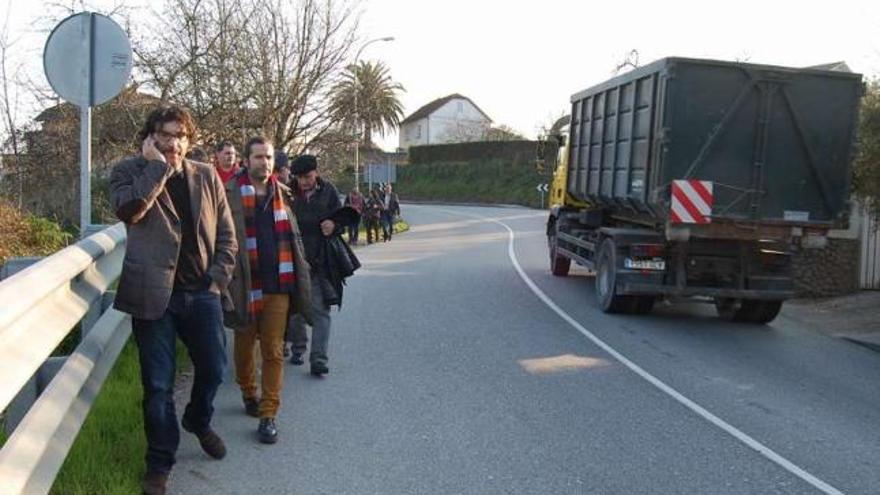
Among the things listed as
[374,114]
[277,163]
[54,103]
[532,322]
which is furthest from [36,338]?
[374,114]

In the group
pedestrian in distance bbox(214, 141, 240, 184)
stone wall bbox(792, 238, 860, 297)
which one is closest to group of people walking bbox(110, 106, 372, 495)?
pedestrian in distance bbox(214, 141, 240, 184)

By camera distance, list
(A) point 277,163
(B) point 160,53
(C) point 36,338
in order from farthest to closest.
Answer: (B) point 160,53 < (A) point 277,163 < (C) point 36,338

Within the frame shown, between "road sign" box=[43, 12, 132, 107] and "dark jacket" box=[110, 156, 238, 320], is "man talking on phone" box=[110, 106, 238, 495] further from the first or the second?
"road sign" box=[43, 12, 132, 107]

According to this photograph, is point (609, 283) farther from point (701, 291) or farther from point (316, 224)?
point (316, 224)

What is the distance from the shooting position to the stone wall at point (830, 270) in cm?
1441

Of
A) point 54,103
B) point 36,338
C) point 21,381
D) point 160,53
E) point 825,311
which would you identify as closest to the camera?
point 21,381

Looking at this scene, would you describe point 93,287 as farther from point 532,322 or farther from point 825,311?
point 825,311

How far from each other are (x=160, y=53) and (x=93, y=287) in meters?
13.1

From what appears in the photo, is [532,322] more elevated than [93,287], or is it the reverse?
[93,287]

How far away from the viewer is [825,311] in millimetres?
13125

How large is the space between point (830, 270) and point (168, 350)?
12.7 metres

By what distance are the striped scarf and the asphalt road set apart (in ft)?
2.98

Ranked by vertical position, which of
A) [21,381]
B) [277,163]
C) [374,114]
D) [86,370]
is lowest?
[86,370]

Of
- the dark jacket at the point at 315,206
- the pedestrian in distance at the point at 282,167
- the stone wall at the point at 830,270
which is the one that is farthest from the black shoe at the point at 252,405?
the stone wall at the point at 830,270
